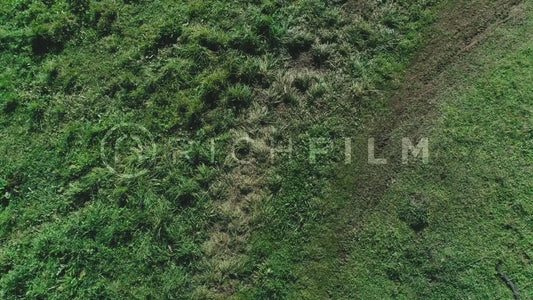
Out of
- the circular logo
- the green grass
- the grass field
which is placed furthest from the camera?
the circular logo

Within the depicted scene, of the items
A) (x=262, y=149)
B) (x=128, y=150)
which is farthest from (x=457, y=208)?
(x=128, y=150)

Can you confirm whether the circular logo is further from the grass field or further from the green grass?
the green grass

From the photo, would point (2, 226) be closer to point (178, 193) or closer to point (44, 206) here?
point (44, 206)

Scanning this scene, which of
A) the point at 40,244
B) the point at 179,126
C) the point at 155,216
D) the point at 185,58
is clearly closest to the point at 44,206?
the point at 40,244

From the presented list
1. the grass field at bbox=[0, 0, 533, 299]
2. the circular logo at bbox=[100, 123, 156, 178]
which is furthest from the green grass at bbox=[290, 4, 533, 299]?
the circular logo at bbox=[100, 123, 156, 178]

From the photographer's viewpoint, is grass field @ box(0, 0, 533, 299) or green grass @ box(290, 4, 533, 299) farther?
grass field @ box(0, 0, 533, 299)

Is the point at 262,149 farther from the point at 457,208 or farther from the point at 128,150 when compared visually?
the point at 457,208
